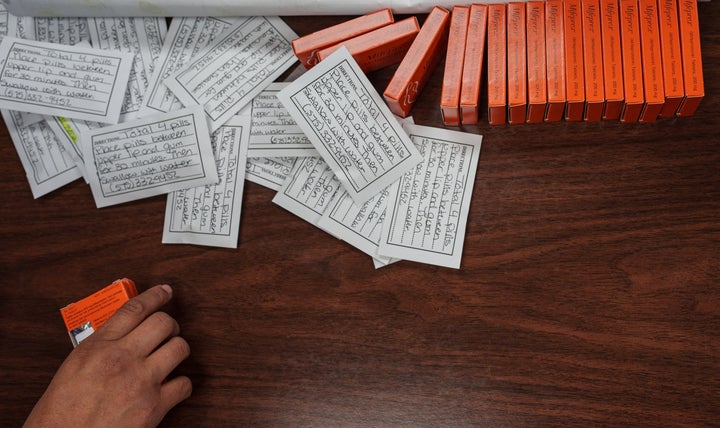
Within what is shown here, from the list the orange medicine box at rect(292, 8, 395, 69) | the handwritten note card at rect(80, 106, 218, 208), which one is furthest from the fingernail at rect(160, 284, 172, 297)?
the orange medicine box at rect(292, 8, 395, 69)

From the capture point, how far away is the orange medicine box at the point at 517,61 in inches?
35.0

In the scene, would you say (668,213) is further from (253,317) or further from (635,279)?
(253,317)

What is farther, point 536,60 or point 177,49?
point 177,49

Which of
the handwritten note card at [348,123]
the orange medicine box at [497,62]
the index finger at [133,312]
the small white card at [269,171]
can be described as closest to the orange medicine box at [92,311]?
the index finger at [133,312]

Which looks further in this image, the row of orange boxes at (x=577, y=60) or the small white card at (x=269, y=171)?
the small white card at (x=269, y=171)

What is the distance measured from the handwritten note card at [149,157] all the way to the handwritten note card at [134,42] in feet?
0.15

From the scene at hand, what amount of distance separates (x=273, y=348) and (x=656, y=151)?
25.3 inches

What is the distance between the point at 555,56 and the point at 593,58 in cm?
5

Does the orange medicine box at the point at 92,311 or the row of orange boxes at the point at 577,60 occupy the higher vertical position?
the row of orange boxes at the point at 577,60

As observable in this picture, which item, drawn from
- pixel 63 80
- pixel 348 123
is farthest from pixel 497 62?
pixel 63 80

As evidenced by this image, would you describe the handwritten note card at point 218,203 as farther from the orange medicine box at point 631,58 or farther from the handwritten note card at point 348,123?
the orange medicine box at point 631,58

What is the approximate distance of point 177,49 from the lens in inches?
40.9

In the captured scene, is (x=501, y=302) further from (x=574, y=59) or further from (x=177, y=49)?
(x=177, y=49)

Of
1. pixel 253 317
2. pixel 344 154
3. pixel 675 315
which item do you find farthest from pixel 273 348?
pixel 675 315
